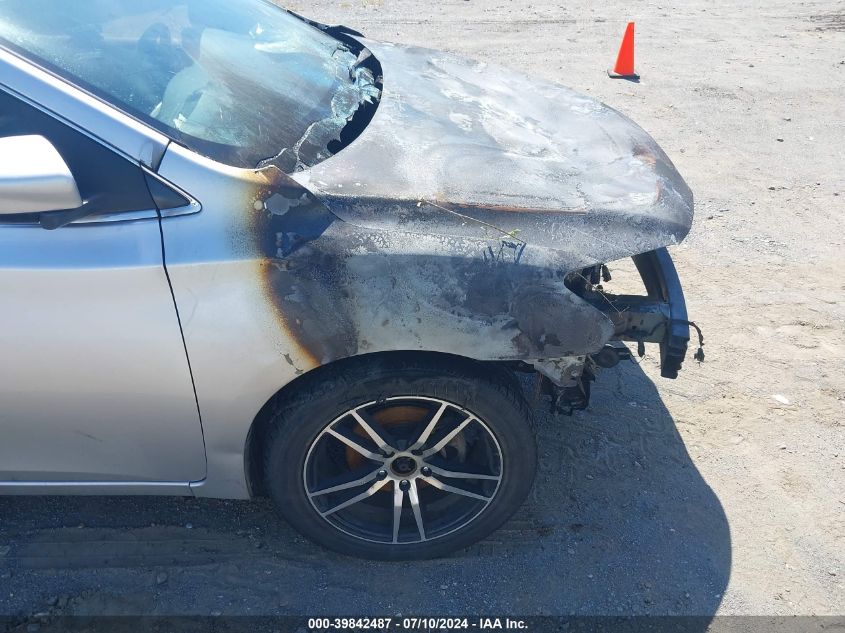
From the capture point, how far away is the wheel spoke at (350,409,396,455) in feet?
8.05

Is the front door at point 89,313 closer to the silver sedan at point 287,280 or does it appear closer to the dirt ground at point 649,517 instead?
the silver sedan at point 287,280

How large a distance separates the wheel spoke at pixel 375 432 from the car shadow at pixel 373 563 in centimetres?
56

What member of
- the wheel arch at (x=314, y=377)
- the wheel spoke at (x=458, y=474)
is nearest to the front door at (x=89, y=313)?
the wheel arch at (x=314, y=377)

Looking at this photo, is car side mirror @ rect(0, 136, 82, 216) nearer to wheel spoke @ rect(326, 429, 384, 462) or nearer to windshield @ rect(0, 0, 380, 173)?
windshield @ rect(0, 0, 380, 173)

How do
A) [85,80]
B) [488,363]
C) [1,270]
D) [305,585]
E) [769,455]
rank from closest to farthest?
[1,270] < [85,80] < [488,363] < [305,585] < [769,455]

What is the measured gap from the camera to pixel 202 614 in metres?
2.60

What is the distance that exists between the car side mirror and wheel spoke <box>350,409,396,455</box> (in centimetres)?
110

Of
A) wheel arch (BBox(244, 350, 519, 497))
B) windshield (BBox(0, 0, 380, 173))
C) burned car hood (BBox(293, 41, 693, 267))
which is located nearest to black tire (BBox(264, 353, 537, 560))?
wheel arch (BBox(244, 350, 519, 497))

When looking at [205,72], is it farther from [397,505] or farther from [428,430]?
[397,505]

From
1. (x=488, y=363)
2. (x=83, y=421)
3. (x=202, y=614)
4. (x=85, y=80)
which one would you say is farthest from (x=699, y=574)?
(x=85, y=80)

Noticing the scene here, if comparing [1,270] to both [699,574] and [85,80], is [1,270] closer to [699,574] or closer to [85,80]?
[85,80]

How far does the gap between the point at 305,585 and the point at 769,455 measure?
84.8 inches

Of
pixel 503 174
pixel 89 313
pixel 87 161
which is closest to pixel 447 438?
pixel 503 174

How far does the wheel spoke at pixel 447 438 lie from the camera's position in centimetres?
251
